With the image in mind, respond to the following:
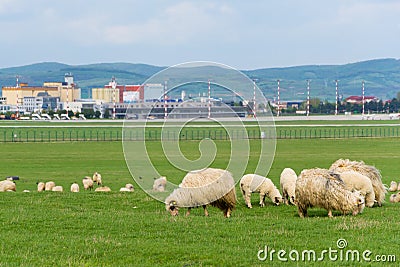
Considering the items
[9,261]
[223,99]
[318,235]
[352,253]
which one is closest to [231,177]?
[318,235]

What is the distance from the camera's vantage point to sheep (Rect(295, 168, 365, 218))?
16078 mm

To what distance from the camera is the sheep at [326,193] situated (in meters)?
16.1

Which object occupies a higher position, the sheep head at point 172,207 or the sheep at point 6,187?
the sheep head at point 172,207

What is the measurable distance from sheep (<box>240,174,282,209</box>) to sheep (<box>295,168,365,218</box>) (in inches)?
117

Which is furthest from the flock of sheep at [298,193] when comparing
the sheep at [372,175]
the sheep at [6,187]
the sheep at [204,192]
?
the sheep at [6,187]

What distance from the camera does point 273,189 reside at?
64.9 ft

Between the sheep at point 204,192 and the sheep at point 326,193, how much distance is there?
1549 mm

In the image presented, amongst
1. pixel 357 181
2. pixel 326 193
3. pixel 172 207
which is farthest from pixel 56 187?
pixel 326 193

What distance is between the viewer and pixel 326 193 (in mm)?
16047

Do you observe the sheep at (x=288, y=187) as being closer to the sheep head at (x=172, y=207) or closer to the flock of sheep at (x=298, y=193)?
the flock of sheep at (x=298, y=193)

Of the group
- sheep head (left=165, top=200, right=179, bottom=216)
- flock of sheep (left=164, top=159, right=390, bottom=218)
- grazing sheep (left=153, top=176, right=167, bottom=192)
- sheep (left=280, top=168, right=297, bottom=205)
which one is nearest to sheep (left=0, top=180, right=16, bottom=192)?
grazing sheep (left=153, top=176, right=167, bottom=192)

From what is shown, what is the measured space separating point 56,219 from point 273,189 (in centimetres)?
654

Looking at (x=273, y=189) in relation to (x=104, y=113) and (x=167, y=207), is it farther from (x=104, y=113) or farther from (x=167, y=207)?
(x=104, y=113)

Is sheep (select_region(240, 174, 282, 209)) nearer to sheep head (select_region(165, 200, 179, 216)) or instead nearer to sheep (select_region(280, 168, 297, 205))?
sheep (select_region(280, 168, 297, 205))
